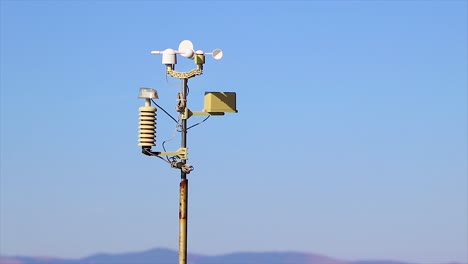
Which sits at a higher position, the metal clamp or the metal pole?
the metal clamp

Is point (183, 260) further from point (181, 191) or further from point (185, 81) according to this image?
point (185, 81)

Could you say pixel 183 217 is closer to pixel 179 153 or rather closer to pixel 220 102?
pixel 179 153

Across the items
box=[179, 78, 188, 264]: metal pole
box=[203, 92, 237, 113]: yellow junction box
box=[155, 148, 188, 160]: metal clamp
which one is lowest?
box=[179, 78, 188, 264]: metal pole

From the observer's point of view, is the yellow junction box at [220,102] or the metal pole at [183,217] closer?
the metal pole at [183,217]

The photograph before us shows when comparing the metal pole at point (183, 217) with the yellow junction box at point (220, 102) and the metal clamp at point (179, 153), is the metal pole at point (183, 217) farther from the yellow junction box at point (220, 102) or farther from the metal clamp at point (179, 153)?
the yellow junction box at point (220, 102)

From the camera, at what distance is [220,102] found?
149 ft

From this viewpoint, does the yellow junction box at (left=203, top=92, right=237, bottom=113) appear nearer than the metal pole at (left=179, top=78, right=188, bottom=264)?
No

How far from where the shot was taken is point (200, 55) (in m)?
45.0

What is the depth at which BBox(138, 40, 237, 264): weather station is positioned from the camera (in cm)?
4397

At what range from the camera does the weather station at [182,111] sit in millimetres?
43969

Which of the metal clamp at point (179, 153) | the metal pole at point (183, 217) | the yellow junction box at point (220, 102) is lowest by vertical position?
the metal pole at point (183, 217)

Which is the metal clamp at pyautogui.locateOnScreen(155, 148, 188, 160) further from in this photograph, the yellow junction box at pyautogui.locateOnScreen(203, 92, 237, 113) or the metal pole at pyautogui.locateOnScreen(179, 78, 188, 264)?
the yellow junction box at pyautogui.locateOnScreen(203, 92, 237, 113)

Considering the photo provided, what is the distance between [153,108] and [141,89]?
3.09 feet

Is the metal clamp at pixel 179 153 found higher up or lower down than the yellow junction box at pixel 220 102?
lower down
